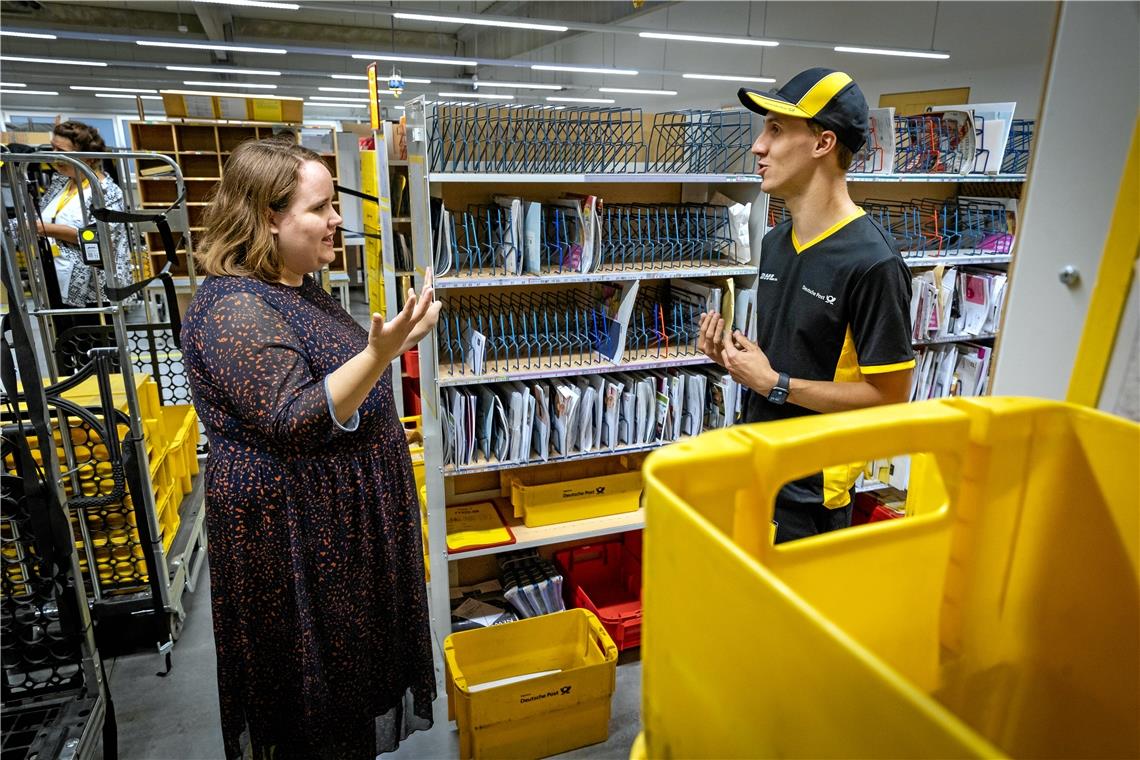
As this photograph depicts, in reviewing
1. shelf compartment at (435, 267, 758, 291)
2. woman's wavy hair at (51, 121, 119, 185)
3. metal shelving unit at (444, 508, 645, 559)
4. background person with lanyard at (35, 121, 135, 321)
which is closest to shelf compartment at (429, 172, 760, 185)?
shelf compartment at (435, 267, 758, 291)

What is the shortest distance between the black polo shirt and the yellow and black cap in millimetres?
216

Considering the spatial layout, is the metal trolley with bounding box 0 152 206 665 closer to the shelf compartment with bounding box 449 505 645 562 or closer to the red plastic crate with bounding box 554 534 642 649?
the shelf compartment with bounding box 449 505 645 562

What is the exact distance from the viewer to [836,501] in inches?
70.7

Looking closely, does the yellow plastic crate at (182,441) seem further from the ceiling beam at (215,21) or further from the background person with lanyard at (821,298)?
the ceiling beam at (215,21)

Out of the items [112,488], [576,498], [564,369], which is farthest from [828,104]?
[112,488]

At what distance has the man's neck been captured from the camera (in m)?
1.73

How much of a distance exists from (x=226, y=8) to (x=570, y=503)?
1325cm

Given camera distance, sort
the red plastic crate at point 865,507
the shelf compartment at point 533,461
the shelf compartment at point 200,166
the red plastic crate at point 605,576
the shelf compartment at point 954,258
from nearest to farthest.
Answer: the shelf compartment at point 533,461
the red plastic crate at point 605,576
the shelf compartment at point 954,258
the red plastic crate at point 865,507
the shelf compartment at point 200,166

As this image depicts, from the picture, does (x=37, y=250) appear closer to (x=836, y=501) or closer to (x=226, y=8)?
(x=836, y=501)

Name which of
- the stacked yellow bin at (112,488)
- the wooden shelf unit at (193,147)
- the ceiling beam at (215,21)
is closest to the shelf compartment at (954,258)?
the stacked yellow bin at (112,488)

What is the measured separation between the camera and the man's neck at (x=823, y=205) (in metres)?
1.73

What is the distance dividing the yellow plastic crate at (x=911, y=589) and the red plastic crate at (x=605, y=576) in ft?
8.17

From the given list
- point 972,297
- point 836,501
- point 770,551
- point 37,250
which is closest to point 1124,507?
point 770,551

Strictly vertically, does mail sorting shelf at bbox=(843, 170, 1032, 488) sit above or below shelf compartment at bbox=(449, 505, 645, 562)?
above
